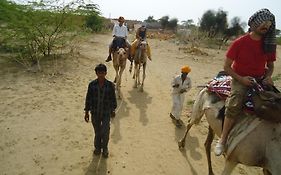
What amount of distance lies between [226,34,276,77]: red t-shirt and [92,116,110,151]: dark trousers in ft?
8.46

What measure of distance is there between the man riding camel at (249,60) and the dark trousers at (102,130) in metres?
2.27

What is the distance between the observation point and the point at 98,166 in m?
6.15

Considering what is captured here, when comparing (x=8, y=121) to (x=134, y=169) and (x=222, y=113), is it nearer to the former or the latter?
(x=134, y=169)

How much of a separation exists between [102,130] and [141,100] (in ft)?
13.6

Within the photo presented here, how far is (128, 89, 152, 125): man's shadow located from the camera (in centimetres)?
895

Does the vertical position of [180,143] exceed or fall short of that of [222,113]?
it falls short

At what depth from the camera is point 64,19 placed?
14.6 metres

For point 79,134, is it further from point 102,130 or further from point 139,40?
point 139,40

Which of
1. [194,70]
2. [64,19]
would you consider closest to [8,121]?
[64,19]

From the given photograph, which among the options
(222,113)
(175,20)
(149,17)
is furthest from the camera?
(149,17)

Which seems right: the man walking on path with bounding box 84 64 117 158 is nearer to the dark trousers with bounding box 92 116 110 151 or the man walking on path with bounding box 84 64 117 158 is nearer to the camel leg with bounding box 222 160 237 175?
the dark trousers with bounding box 92 116 110 151

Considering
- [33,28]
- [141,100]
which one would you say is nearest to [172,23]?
[33,28]

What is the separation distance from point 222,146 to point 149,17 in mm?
89909

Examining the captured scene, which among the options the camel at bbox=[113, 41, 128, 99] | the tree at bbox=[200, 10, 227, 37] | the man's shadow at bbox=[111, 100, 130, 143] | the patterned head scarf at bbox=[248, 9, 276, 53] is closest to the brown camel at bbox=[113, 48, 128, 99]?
the camel at bbox=[113, 41, 128, 99]
